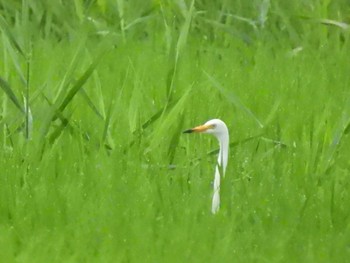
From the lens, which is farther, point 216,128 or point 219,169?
point 216,128

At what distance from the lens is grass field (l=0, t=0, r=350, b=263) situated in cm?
407

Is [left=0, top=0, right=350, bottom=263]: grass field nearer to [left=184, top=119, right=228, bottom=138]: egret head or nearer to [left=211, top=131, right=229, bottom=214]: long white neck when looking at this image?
[left=211, top=131, right=229, bottom=214]: long white neck

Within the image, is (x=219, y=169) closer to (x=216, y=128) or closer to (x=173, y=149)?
(x=216, y=128)

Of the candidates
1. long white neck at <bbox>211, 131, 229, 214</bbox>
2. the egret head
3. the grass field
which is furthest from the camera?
the egret head

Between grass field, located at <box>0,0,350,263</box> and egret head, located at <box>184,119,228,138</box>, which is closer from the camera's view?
grass field, located at <box>0,0,350,263</box>

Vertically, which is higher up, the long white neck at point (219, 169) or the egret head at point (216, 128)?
the egret head at point (216, 128)

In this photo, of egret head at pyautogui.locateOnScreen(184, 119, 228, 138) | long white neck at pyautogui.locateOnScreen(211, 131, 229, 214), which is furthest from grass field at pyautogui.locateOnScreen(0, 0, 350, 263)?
egret head at pyautogui.locateOnScreen(184, 119, 228, 138)

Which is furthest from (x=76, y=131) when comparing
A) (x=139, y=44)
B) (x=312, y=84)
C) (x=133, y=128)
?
(x=139, y=44)

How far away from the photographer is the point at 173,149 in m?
5.00

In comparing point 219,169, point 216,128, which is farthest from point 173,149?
point 219,169

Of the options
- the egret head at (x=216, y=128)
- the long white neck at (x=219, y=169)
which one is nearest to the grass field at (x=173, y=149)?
the long white neck at (x=219, y=169)

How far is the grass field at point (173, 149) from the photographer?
4.07 meters

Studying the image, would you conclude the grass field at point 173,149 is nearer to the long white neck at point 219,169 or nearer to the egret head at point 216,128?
the long white neck at point 219,169

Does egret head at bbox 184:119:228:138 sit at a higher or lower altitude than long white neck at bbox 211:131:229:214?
higher
